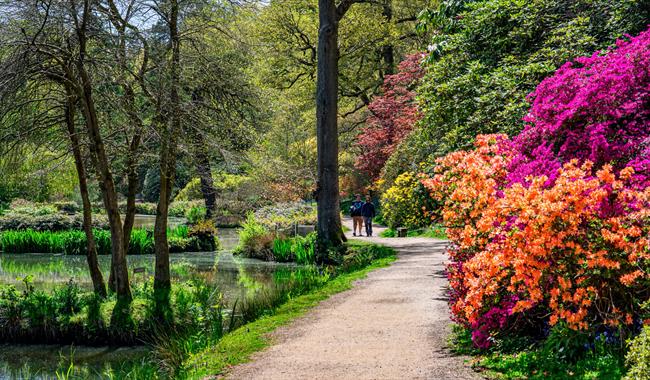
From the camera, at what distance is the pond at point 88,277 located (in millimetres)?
9172

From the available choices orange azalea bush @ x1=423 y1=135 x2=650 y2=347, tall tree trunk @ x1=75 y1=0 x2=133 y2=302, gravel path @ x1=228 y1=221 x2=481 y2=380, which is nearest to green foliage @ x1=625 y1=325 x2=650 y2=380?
orange azalea bush @ x1=423 y1=135 x2=650 y2=347

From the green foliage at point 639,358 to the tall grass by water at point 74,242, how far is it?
61.6ft

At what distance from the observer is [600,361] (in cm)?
543

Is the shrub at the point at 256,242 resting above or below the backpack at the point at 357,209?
below

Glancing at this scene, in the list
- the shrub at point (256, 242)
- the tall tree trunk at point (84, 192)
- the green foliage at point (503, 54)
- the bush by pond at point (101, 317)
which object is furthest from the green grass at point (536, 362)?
the shrub at point (256, 242)

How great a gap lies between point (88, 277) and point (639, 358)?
14.3 meters

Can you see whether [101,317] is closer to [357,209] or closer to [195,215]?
[357,209]

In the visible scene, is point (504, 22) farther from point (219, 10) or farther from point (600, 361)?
point (600, 361)

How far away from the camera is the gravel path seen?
636cm

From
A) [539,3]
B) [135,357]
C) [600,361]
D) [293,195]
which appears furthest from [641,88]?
[293,195]

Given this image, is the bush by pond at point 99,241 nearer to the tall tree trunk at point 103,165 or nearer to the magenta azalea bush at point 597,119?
the tall tree trunk at point 103,165

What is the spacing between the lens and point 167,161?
11.8 meters

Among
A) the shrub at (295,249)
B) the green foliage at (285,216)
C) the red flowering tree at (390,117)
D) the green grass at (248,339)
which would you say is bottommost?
the green grass at (248,339)

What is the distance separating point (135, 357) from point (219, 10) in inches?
259
